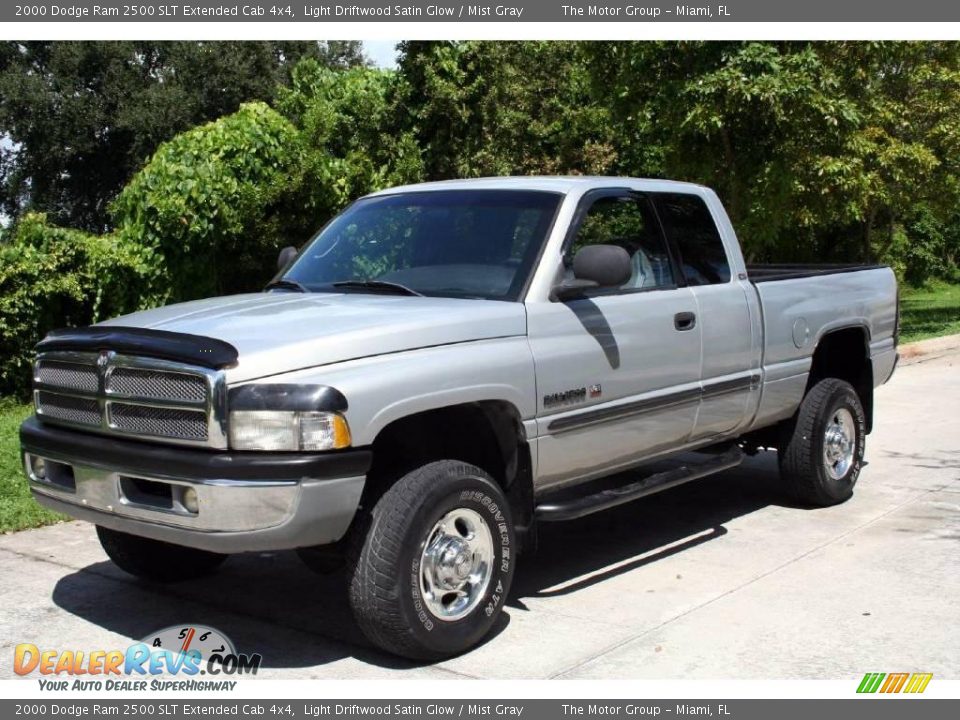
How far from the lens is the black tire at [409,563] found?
4.61 meters

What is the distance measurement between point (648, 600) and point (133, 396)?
2609 mm

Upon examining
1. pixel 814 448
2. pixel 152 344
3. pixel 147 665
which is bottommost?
pixel 147 665

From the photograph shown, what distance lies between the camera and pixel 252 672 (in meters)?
4.83

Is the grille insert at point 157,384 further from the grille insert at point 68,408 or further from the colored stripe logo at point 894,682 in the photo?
the colored stripe logo at point 894,682

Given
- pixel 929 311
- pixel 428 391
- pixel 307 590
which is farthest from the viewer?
pixel 929 311

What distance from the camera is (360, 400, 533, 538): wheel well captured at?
16.3ft

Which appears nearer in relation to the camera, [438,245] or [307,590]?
[438,245]

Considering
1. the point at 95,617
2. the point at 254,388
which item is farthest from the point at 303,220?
the point at 254,388

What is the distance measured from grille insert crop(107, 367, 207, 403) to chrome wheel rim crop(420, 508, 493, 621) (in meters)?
1.09

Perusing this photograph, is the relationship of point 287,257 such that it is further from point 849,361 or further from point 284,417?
point 849,361

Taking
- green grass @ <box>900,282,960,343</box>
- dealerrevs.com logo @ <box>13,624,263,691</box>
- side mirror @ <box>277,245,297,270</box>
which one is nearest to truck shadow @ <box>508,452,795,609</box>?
dealerrevs.com logo @ <box>13,624,263,691</box>

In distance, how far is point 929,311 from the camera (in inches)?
1003

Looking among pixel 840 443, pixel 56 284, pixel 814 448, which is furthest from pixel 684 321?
pixel 56 284

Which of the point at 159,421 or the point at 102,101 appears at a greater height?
the point at 102,101
